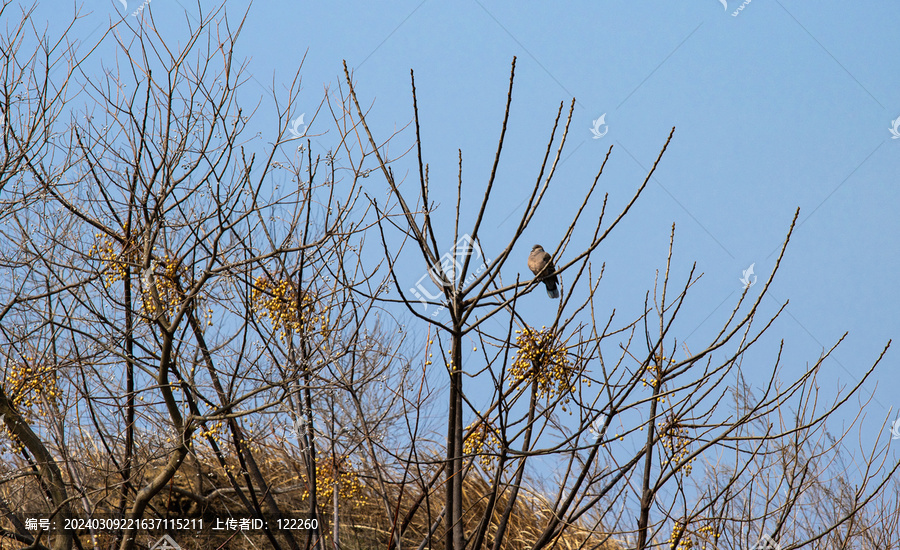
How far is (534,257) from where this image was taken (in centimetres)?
479

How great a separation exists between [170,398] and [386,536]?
7.71ft

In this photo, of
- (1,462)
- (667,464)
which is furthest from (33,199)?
(667,464)

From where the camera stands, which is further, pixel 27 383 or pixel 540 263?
pixel 540 263

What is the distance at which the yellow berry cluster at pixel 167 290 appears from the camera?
327cm

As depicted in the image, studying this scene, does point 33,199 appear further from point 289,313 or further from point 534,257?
point 534,257

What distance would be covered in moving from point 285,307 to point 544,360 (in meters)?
1.28

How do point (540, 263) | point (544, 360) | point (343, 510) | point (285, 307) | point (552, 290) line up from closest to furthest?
point (544, 360), point (285, 307), point (552, 290), point (540, 263), point (343, 510)

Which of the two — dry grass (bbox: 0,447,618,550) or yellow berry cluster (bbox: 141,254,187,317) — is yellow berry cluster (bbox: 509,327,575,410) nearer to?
yellow berry cluster (bbox: 141,254,187,317)

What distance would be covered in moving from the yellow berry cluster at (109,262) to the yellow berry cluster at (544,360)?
5.73 ft

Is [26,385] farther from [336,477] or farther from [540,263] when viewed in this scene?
[540,263]

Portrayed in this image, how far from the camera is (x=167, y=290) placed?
135 inches

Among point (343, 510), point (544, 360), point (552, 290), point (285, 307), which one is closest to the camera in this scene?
point (544, 360)

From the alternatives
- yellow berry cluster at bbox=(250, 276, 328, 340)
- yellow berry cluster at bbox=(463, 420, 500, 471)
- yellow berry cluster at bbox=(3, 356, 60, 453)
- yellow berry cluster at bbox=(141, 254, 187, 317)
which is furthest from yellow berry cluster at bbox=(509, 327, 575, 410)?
yellow berry cluster at bbox=(3, 356, 60, 453)

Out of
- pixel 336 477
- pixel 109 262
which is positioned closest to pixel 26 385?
pixel 109 262
